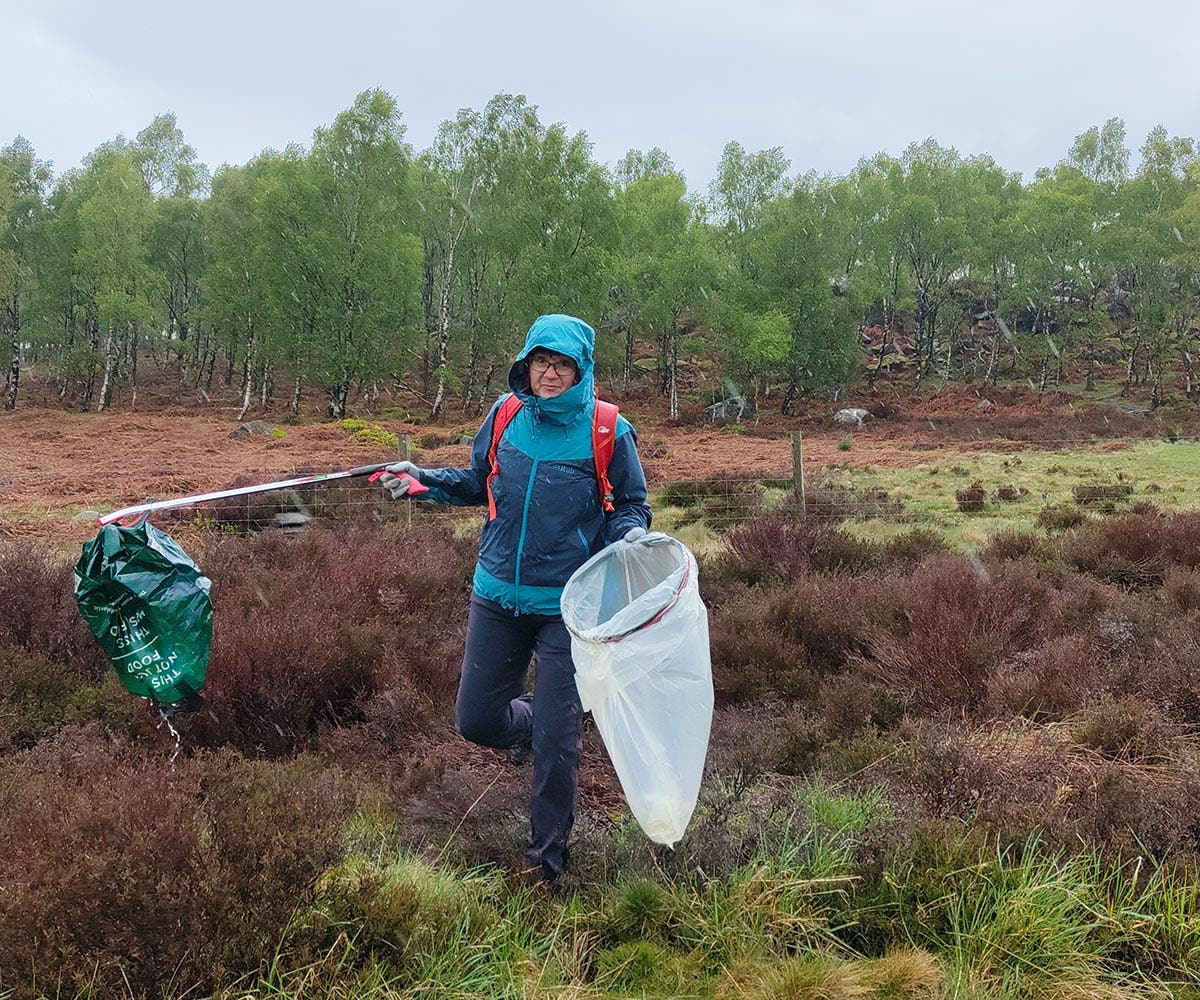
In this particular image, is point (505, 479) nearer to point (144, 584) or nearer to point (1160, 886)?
point (144, 584)

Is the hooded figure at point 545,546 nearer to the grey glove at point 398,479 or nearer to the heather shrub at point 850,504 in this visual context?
the grey glove at point 398,479

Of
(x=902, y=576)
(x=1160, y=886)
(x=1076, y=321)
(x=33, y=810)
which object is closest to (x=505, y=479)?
(x=33, y=810)

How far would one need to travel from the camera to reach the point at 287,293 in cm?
2797

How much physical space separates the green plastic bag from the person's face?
157cm

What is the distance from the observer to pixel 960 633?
4.53 meters

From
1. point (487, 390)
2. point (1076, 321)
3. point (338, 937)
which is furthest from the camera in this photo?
point (1076, 321)

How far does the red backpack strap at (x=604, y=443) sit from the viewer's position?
2826 mm

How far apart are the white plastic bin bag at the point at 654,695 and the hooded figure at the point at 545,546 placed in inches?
10.3

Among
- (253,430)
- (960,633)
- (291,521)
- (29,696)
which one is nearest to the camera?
(29,696)

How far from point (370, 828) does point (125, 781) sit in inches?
30.9

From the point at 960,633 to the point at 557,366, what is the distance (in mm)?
2999

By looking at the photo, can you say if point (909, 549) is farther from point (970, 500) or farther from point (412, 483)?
point (970, 500)

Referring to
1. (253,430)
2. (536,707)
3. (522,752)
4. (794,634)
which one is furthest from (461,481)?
(253,430)

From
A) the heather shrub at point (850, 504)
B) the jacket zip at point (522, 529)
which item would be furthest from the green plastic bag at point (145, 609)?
the heather shrub at point (850, 504)
